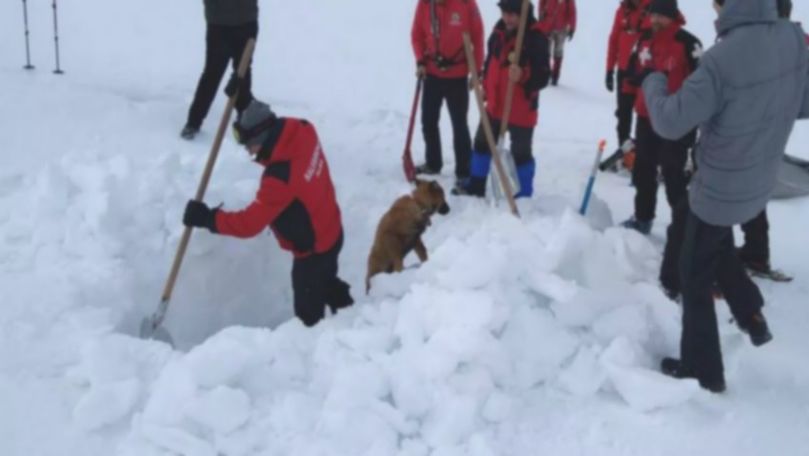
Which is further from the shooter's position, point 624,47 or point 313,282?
point 624,47

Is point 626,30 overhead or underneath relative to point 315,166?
overhead

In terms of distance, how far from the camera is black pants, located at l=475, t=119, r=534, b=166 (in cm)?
563

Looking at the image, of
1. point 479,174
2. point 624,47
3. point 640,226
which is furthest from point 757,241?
point 624,47

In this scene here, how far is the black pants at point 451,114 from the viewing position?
6.23 meters

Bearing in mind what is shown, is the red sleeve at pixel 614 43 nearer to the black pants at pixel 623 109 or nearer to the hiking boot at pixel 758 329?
the black pants at pixel 623 109

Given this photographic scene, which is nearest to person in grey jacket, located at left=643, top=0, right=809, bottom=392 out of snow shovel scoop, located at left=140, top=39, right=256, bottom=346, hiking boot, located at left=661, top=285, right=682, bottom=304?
hiking boot, located at left=661, top=285, right=682, bottom=304

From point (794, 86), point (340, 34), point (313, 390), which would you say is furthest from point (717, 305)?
point (340, 34)

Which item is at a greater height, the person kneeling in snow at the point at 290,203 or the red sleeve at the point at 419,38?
the red sleeve at the point at 419,38

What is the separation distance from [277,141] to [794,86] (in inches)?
90.0

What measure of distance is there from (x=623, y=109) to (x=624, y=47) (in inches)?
19.9

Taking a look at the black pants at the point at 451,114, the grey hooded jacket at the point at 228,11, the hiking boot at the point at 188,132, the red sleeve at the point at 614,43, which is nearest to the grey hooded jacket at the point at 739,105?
the black pants at the point at 451,114

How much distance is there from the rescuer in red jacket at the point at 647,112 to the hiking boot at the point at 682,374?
1.32 m

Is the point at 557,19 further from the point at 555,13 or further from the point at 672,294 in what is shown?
the point at 672,294

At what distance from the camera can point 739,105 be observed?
3211 millimetres
